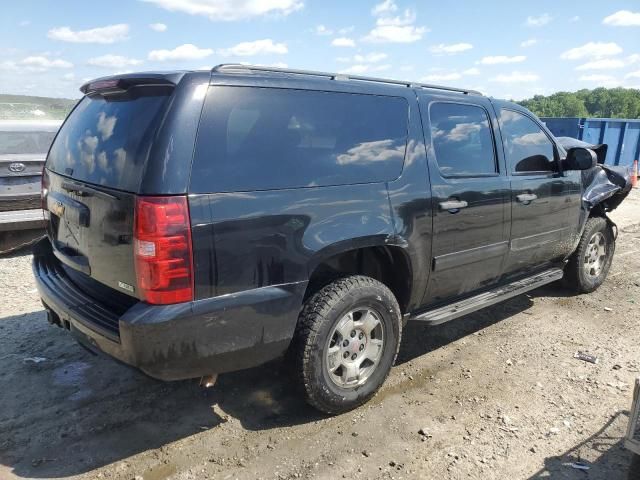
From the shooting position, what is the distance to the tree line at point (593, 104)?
1964 inches

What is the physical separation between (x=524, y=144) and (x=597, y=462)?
102 inches

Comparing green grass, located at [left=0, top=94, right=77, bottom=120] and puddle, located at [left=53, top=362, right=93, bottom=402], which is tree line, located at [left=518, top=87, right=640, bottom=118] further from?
puddle, located at [left=53, top=362, right=93, bottom=402]

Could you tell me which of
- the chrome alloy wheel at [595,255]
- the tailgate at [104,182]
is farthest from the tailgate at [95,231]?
the chrome alloy wheel at [595,255]

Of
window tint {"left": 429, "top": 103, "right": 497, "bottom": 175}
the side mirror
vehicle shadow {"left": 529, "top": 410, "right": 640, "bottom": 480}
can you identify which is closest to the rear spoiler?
window tint {"left": 429, "top": 103, "right": 497, "bottom": 175}

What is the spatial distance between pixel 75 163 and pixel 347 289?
68.9 inches

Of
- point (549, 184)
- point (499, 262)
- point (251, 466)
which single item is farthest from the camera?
point (549, 184)

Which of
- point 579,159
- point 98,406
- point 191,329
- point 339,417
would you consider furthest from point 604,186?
point 98,406

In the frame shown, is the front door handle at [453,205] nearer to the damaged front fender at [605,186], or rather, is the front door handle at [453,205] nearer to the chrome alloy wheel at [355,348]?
the chrome alloy wheel at [355,348]

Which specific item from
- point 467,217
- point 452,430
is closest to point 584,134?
point 467,217

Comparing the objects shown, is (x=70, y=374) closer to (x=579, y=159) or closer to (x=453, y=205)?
(x=453, y=205)

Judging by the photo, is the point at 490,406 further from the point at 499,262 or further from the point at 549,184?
the point at 549,184

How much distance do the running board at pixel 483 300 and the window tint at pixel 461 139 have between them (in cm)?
98

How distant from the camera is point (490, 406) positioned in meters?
3.31

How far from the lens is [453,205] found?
351 centimetres
